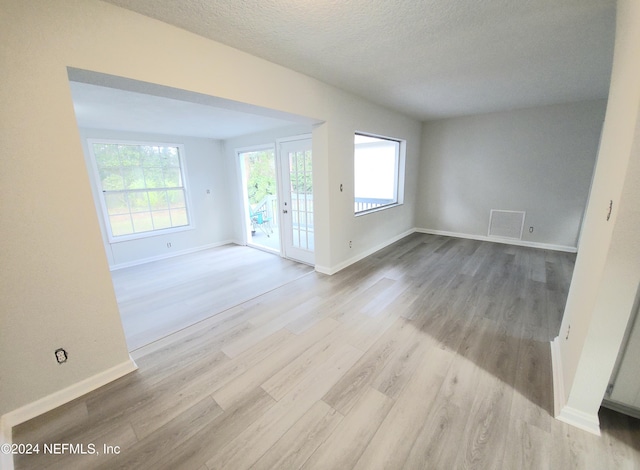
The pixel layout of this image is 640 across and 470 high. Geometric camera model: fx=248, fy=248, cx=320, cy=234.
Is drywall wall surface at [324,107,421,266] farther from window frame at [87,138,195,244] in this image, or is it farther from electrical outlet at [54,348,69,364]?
window frame at [87,138,195,244]

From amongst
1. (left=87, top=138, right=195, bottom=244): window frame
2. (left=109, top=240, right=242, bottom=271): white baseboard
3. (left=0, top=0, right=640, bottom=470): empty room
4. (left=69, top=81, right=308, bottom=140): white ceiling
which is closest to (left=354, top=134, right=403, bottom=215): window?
(left=0, top=0, right=640, bottom=470): empty room

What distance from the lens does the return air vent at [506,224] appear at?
15.9 feet

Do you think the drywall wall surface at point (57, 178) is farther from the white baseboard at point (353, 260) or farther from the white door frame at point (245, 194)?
the white door frame at point (245, 194)

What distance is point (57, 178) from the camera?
5.00ft

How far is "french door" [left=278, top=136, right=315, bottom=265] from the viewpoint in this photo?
162 inches

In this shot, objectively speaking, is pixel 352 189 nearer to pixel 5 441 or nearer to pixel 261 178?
pixel 5 441

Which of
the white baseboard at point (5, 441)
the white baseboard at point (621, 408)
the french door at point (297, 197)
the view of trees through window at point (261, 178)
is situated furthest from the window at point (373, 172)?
the white baseboard at point (5, 441)

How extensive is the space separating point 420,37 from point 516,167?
394 cm

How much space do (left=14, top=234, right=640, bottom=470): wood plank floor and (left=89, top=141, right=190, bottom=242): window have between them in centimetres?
344

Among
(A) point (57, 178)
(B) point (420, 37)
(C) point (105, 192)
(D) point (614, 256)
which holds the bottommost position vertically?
(D) point (614, 256)

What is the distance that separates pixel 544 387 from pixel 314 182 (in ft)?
10.1

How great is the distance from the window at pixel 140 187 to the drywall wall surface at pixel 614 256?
601 centimetres

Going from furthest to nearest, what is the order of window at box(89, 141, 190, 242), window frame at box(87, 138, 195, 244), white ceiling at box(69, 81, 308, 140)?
window at box(89, 141, 190, 242), window frame at box(87, 138, 195, 244), white ceiling at box(69, 81, 308, 140)

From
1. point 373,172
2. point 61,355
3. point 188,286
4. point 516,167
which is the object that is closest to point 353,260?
point 188,286
